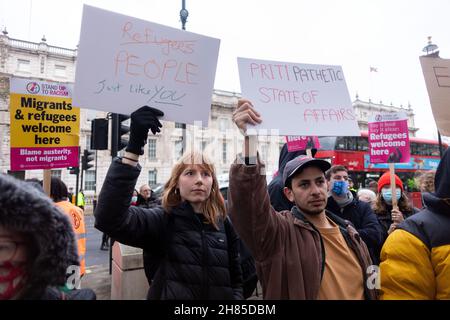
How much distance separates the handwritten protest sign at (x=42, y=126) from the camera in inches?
120

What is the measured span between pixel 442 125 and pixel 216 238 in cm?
162

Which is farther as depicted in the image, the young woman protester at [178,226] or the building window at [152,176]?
the building window at [152,176]

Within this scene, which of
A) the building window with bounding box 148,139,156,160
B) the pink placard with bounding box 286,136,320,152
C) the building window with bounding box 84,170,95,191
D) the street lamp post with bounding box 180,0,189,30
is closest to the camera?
the pink placard with bounding box 286,136,320,152

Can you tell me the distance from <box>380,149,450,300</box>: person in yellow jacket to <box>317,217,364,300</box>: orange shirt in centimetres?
14

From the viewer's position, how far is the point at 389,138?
4.98m

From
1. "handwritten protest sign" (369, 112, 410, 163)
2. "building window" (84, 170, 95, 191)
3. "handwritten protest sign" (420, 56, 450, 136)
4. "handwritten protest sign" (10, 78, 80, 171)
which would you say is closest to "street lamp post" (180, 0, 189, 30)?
"handwritten protest sign" (10, 78, 80, 171)

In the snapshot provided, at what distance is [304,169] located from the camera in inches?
73.3

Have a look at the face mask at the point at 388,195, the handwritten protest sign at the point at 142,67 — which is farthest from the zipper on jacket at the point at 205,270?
the face mask at the point at 388,195

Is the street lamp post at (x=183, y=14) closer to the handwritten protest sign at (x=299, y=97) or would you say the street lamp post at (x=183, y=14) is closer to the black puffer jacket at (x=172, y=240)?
the handwritten protest sign at (x=299, y=97)

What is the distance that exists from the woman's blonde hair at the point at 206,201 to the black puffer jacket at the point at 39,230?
944 mm

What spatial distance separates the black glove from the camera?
5.39 ft

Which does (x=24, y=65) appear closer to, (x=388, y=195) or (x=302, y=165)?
(x=388, y=195)

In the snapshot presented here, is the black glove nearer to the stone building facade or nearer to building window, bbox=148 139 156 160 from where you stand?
the stone building facade
